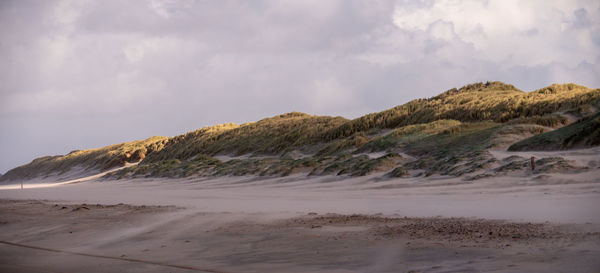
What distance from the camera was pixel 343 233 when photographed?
5.90m

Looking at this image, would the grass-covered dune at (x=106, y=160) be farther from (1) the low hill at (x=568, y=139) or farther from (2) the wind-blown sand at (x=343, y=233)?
(1) the low hill at (x=568, y=139)

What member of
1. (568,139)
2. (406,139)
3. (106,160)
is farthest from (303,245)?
(106,160)

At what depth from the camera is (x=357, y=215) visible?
7.48m

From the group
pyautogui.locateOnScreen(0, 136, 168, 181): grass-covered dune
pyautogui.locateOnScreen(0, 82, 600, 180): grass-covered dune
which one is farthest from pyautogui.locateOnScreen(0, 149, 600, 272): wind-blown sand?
pyautogui.locateOnScreen(0, 136, 168, 181): grass-covered dune

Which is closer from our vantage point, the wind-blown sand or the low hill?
the wind-blown sand

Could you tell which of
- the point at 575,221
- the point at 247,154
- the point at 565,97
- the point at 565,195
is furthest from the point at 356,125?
the point at 575,221

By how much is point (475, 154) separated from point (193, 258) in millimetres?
10201

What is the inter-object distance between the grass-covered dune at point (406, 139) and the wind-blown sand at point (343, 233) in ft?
11.7

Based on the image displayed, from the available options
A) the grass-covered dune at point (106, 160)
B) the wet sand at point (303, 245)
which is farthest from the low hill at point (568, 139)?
the grass-covered dune at point (106, 160)

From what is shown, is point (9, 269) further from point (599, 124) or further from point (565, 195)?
point (599, 124)

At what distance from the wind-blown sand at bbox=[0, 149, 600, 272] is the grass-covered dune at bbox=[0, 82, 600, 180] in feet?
11.7

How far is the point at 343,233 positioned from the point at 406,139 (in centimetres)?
1627

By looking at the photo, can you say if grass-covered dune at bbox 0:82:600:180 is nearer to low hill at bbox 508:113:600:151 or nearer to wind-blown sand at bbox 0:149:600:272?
low hill at bbox 508:113:600:151

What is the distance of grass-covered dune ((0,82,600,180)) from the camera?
1444cm
